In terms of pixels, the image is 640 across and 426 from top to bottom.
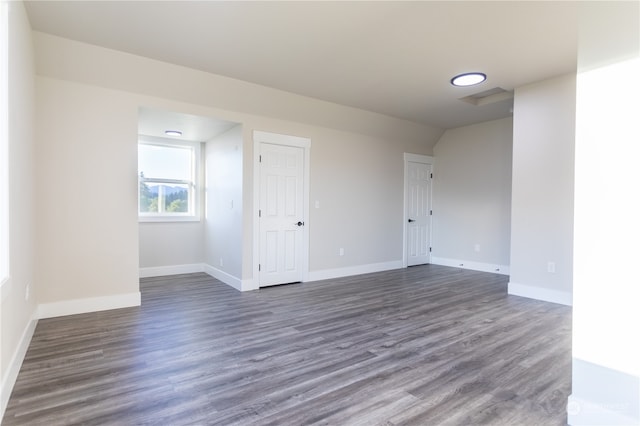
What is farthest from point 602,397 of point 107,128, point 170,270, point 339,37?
point 170,270

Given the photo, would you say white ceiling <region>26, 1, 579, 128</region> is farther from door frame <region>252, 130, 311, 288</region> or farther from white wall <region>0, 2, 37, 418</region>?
door frame <region>252, 130, 311, 288</region>

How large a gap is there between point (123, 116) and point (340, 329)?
3.33 metres

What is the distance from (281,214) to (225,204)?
0.92 meters

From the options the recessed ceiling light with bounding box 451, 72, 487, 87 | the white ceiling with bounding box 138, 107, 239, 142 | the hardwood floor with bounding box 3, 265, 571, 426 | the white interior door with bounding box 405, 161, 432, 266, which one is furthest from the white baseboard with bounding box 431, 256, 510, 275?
the white ceiling with bounding box 138, 107, 239, 142

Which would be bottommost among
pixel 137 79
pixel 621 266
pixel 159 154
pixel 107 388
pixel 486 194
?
pixel 107 388

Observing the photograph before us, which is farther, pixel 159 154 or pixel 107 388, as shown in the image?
pixel 159 154

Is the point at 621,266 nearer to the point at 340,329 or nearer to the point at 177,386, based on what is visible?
the point at 340,329

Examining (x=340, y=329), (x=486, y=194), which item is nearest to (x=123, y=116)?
(x=340, y=329)

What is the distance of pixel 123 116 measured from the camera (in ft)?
12.5

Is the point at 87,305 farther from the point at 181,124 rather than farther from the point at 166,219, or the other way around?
the point at 181,124

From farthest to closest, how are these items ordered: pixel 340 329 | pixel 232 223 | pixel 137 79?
pixel 232 223 → pixel 137 79 → pixel 340 329

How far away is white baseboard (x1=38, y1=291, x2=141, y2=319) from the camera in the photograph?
3.44 m

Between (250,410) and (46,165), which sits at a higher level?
(46,165)

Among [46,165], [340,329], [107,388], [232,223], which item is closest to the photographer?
[107,388]
